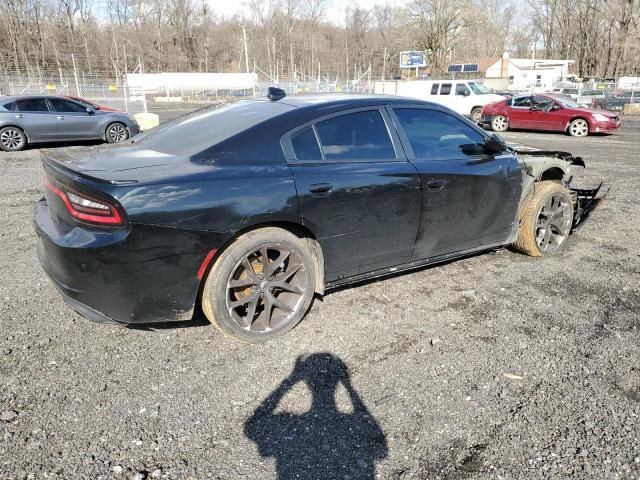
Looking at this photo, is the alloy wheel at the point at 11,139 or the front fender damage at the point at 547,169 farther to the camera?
the alloy wheel at the point at 11,139

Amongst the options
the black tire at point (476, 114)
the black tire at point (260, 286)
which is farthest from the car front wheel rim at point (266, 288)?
the black tire at point (476, 114)

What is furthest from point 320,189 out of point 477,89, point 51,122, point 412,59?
point 412,59

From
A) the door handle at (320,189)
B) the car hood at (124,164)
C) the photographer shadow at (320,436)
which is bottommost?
the photographer shadow at (320,436)

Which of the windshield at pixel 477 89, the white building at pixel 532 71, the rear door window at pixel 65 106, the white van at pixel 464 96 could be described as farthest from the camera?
the white building at pixel 532 71

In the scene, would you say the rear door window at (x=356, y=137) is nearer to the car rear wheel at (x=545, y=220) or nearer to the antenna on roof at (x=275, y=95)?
the antenna on roof at (x=275, y=95)

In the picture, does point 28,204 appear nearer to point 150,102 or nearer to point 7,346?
point 7,346

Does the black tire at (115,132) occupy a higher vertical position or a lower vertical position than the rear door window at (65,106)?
lower

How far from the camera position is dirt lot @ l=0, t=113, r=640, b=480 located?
2305mm

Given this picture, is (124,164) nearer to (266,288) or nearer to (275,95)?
(266,288)

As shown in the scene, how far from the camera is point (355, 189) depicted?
3428 millimetres

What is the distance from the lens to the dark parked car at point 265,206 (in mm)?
2789

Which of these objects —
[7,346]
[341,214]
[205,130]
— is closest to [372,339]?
[341,214]

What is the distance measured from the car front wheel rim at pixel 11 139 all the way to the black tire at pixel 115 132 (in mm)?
2111

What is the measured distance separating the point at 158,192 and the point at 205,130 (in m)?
0.90
